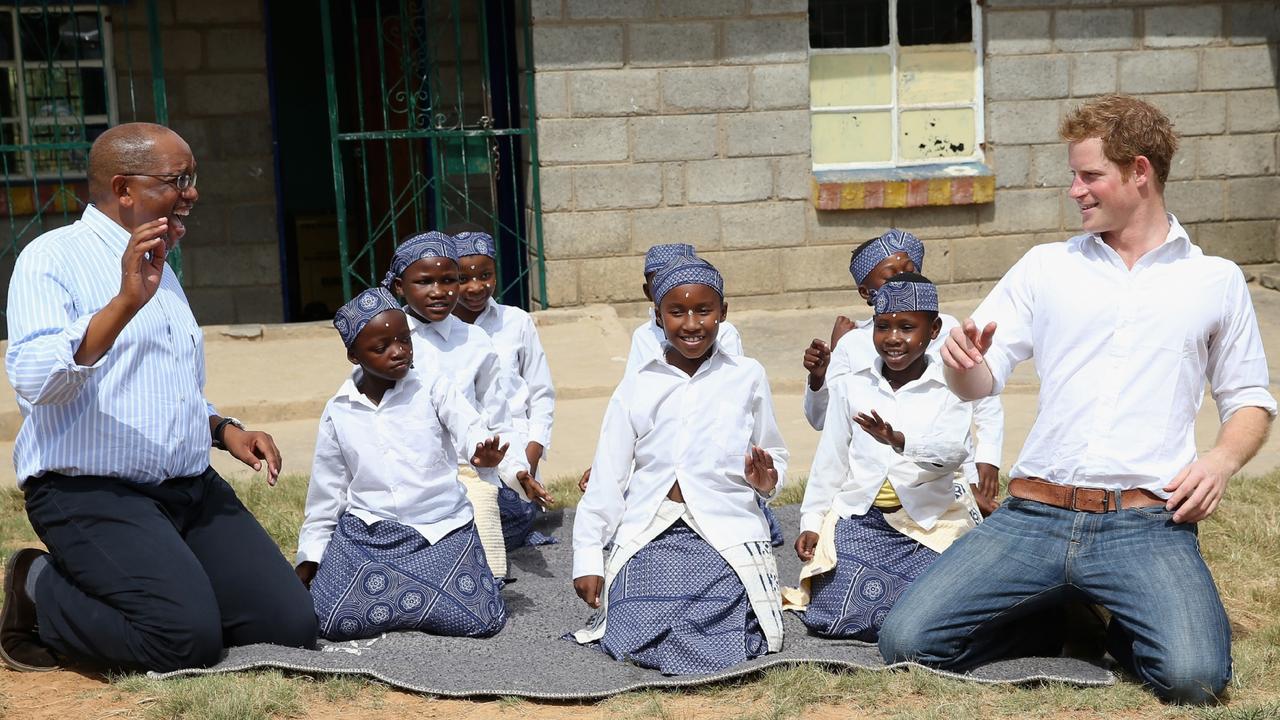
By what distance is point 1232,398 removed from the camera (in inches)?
165

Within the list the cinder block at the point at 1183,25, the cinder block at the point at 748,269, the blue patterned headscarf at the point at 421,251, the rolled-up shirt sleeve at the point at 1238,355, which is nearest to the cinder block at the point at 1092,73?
the cinder block at the point at 1183,25

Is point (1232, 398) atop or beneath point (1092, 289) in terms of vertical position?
beneath

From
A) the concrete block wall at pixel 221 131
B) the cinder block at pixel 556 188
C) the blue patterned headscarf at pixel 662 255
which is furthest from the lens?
the concrete block wall at pixel 221 131

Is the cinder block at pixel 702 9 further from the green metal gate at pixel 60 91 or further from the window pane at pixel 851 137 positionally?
the green metal gate at pixel 60 91

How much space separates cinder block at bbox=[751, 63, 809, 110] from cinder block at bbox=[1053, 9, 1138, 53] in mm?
1679

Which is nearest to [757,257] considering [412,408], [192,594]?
[412,408]

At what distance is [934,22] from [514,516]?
560 centimetres

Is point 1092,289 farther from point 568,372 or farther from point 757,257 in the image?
point 757,257

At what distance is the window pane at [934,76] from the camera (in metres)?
9.84

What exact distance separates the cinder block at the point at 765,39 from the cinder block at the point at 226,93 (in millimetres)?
3278

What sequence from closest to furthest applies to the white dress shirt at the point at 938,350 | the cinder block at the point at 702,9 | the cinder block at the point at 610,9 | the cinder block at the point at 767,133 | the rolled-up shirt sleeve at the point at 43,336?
the rolled-up shirt sleeve at the point at 43,336
the white dress shirt at the point at 938,350
the cinder block at the point at 610,9
the cinder block at the point at 702,9
the cinder block at the point at 767,133

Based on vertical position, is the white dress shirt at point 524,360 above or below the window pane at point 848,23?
below

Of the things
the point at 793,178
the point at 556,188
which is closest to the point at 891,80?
the point at 793,178

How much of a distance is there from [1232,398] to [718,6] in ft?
19.1
